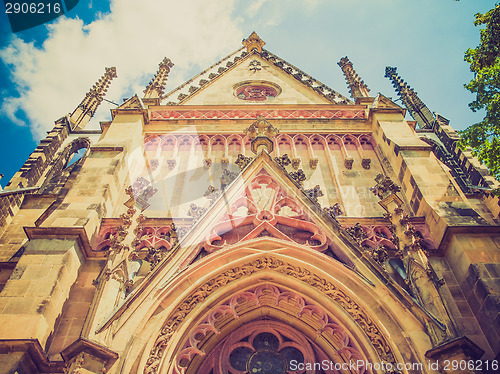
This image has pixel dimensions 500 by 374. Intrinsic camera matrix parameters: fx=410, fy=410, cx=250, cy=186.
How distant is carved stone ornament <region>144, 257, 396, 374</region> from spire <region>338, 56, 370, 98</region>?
10026 millimetres

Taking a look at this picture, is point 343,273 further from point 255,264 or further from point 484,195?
point 484,195

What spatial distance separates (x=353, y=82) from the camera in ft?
55.1

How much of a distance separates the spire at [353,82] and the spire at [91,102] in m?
11.7

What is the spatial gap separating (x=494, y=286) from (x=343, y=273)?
238 cm

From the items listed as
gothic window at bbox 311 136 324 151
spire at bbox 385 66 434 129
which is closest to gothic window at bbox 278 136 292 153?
gothic window at bbox 311 136 324 151

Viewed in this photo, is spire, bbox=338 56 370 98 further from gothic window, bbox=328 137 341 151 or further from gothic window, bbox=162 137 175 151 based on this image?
gothic window, bbox=162 137 175 151

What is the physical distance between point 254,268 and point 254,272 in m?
0.08

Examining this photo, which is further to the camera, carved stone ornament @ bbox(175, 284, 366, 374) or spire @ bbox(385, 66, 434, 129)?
spire @ bbox(385, 66, 434, 129)

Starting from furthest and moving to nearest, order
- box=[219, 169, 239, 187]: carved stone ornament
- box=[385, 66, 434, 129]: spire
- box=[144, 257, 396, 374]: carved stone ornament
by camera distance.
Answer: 1. box=[385, 66, 434, 129]: spire
2. box=[219, 169, 239, 187]: carved stone ornament
3. box=[144, 257, 396, 374]: carved stone ornament

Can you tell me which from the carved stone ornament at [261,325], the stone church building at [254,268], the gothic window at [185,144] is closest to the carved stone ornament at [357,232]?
the stone church building at [254,268]

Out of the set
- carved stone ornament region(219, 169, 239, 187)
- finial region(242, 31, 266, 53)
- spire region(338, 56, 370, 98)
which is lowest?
carved stone ornament region(219, 169, 239, 187)

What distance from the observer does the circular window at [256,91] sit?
1706 centimetres

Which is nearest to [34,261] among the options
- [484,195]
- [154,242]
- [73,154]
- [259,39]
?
[154,242]

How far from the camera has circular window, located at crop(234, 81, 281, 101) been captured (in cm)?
1706
